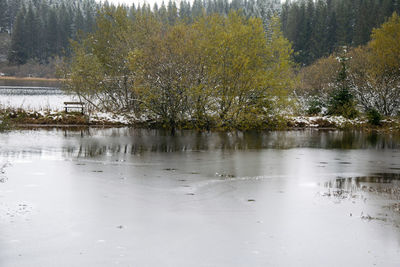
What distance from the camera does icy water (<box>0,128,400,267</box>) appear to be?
27.8 ft

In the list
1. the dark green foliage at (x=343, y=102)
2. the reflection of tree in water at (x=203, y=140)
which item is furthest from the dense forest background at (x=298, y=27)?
the reflection of tree in water at (x=203, y=140)

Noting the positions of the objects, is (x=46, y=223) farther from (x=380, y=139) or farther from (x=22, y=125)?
(x=380, y=139)

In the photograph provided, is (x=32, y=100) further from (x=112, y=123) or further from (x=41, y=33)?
(x=41, y=33)

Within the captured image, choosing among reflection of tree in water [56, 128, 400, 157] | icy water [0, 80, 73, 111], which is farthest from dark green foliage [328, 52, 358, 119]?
icy water [0, 80, 73, 111]

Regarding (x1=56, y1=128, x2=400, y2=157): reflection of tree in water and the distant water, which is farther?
the distant water

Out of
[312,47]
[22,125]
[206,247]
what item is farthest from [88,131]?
[312,47]

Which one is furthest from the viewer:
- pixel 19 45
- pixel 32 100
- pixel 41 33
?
pixel 41 33

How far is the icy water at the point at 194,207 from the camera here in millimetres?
8461

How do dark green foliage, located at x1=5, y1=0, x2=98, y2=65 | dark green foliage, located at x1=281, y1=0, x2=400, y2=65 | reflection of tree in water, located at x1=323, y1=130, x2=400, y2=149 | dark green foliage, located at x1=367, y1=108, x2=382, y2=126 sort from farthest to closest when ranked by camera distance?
dark green foliage, located at x1=5, y1=0, x2=98, y2=65
dark green foliage, located at x1=281, y1=0, x2=400, y2=65
dark green foliage, located at x1=367, y1=108, x2=382, y2=126
reflection of tree in water, located at x1=323, y1=130, x2=400, y2=149

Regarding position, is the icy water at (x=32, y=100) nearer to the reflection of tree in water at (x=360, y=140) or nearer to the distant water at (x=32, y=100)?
the distant water at (x=32, y=100)

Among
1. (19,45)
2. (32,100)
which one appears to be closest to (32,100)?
(32,100)

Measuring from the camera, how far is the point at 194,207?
454 inches

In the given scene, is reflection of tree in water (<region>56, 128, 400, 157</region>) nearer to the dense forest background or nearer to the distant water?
the distant water

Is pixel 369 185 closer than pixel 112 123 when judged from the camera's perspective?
Yes
